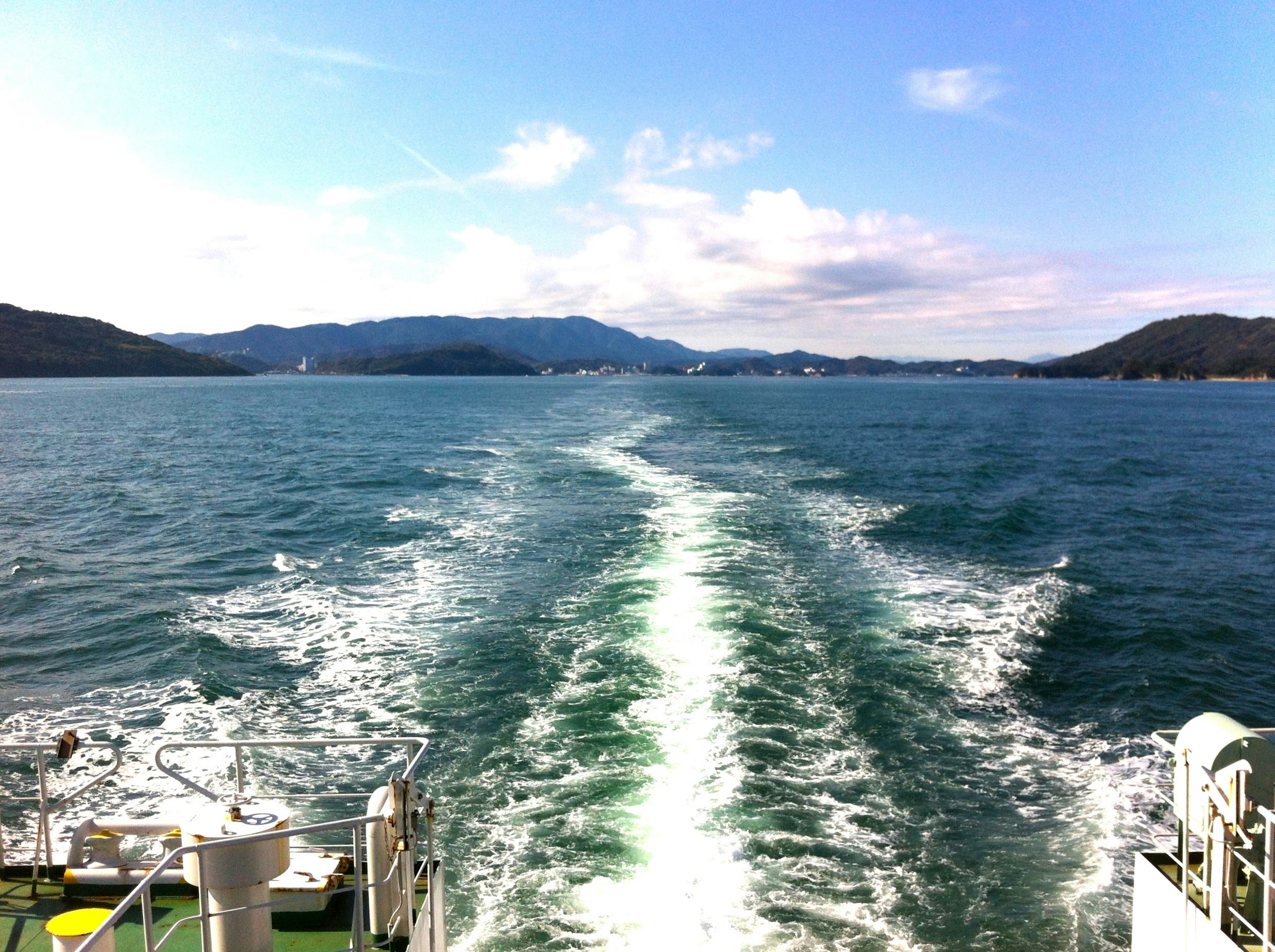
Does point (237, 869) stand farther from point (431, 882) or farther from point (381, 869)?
point (431, 882)

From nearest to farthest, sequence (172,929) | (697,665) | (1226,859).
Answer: (172,929)
(1226,859)
(697,665)

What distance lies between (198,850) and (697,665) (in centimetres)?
1175

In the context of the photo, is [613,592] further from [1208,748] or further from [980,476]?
[980,476]

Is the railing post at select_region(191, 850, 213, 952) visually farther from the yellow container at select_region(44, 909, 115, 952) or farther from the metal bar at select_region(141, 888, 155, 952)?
the yellow container at select_region(44, 909, 115, 952)

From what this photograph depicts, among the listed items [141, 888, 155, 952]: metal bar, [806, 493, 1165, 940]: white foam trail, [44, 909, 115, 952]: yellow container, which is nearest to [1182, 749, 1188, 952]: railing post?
[806, 493, 1165, 940]: white foam trail

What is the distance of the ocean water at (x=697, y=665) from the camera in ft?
32.2

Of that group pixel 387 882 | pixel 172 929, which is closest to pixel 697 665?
pixel 387 882

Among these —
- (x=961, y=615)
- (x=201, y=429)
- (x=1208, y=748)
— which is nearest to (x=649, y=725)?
(x=1208, y=748)

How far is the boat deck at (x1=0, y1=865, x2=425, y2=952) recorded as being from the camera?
6219mm

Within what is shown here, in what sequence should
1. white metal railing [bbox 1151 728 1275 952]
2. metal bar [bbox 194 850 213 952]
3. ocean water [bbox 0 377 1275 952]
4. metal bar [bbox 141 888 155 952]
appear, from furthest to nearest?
ocean water [bbox 0 377 1275 952] < white metal railing [bbox 1151 728 1275 952] < metal bar [bbox 194 850 213 952] < metal bar [bbox 141 888 155 952]

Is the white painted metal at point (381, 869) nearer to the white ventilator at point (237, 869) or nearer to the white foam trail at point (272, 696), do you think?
the white ventilator at point (237, 869)

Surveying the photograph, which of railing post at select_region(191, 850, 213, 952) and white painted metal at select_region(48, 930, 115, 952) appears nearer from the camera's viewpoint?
white painted metal at select_region(48, 930, 115, 952)

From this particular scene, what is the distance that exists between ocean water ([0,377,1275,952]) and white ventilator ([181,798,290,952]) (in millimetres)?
3835

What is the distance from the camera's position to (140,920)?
6559mm
